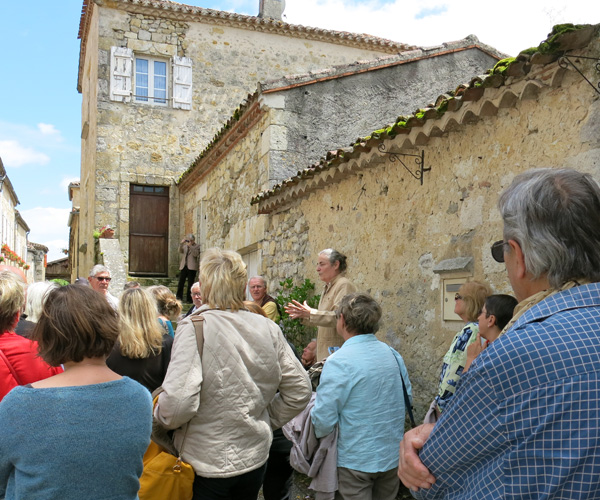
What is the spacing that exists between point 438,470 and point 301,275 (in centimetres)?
546

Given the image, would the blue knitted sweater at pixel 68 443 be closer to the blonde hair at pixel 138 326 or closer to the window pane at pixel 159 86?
the blonde hair at pixel 138 326

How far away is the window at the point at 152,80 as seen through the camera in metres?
13.1

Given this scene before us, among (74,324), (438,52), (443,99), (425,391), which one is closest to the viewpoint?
(74,324)

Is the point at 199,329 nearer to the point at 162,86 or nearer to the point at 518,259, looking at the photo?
the point at 518,259

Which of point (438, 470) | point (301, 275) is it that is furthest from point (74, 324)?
point (301, 275)

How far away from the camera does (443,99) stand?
12.9 feet

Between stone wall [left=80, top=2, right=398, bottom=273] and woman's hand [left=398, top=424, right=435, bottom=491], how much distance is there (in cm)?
1299

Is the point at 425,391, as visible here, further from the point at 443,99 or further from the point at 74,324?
the point at 74,324

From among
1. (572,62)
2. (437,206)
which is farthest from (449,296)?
Result: (572,62)

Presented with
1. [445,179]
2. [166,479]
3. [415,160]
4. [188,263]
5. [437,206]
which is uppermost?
[415,160]

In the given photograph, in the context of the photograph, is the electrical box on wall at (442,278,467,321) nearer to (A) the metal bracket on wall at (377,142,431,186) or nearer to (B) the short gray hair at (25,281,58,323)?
(A) the metal bracket on wall at (377,142,431,186)

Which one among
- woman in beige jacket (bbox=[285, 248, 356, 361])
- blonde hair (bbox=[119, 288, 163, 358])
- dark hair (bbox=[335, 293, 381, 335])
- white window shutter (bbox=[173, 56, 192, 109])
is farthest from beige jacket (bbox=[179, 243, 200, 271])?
dark hair (bbox=[335, 293, 381, 335])

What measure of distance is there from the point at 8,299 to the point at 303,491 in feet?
9.33

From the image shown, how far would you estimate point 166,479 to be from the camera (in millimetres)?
2271
